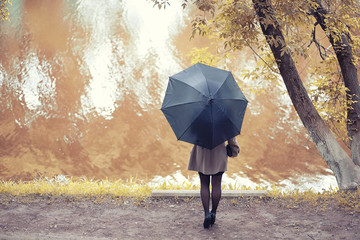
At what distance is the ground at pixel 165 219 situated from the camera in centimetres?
444

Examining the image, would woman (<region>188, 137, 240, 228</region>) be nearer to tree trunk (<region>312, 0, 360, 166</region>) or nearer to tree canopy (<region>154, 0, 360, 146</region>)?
tree canopy (<region>154, 0, 360, 146</region>)

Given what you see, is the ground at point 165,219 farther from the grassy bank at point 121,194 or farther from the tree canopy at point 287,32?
the tree canopy at point 287,32

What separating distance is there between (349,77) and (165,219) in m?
3.84

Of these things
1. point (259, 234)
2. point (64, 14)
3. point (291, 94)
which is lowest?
point (259, 234)

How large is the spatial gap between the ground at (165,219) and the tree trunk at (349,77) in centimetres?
176

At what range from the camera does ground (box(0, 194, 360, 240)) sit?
175 inches

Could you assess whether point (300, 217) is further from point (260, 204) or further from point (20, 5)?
point (20, 5)

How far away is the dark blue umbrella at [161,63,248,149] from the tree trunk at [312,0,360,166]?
3297 millimetres

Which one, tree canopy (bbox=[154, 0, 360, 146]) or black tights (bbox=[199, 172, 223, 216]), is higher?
tree canopy (bbox=[154, 0, 360, 146])

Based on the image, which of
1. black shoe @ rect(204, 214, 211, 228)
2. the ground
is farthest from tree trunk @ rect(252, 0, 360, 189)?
black shoe @ rect(204, 214, 211, 228)

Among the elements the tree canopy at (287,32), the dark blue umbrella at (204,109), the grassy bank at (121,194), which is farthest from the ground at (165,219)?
the tree canopy at (287,32)

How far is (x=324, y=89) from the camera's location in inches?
275

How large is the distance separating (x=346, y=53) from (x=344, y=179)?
205 centimetres

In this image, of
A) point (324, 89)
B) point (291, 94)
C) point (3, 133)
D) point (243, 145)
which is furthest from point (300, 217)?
point (3, 133)
